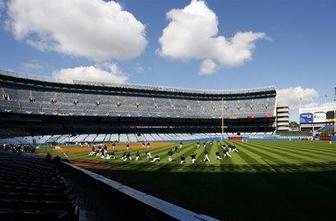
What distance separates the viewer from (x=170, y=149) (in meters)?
56.5

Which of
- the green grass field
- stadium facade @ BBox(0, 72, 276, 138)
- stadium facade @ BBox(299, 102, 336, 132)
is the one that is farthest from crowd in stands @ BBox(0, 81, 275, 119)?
the green grass field

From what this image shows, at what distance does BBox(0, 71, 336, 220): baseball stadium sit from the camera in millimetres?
14312

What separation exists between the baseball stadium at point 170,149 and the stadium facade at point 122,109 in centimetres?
32

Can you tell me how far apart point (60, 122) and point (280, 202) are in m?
88.5

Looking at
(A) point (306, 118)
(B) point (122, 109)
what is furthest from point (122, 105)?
(A) point (306, 118)

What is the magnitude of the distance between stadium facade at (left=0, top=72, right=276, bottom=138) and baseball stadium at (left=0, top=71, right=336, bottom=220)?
0.32 meters

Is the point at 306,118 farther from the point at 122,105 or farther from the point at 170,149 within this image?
the point at 170,149

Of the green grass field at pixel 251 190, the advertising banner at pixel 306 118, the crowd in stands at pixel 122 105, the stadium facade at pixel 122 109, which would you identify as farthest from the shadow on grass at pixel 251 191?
the advertising banner at pixel 306 118

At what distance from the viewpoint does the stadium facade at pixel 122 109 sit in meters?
89.2

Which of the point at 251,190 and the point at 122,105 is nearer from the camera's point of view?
the point at 251,190

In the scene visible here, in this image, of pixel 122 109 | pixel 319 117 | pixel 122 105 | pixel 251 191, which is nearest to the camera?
pixel 251 191

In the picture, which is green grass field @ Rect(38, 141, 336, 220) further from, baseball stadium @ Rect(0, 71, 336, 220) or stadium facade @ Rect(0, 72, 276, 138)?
stadium facade @ Rect(0, 72, 276, 138)

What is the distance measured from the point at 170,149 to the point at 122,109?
54.9 metres

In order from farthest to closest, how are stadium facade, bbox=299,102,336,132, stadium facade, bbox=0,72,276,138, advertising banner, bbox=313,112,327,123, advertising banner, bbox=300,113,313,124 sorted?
advertising banner, bbox=300,113,313,124 → advertising banner, bbox=313,112,327,123 → stadium facade, bbox=299,102,336,132 → stadium facade, bbox=0,72,276,138
